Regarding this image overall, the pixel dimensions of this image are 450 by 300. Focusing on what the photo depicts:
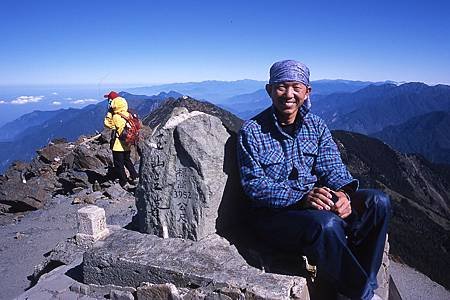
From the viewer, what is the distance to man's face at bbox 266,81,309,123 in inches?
156

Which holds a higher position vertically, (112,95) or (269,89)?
(269,89)

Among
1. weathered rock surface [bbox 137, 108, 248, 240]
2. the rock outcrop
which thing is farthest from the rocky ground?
weathered rock surface [bbox 137, 108, 248, 240]

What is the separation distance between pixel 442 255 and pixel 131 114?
33924mm

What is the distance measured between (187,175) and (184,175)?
43mm

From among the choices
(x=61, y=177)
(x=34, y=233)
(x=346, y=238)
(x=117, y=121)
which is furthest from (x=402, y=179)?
(x=346, y=238)

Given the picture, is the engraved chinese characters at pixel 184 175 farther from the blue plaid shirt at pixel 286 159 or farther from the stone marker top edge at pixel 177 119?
the blue plaid shirt at pixel 286 159

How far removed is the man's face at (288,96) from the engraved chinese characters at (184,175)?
2.65 feet

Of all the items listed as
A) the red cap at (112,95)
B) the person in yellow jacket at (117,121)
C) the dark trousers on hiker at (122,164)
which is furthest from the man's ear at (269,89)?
the dark trousers on hiker at (122,164)

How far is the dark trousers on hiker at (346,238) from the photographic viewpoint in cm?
352

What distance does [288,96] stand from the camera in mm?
3984

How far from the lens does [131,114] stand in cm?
1136

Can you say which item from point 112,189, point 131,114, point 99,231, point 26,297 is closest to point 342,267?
point 99,231

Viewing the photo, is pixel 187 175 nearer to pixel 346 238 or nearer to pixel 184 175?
pixel 184 175

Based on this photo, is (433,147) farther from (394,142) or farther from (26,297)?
(26,297)
